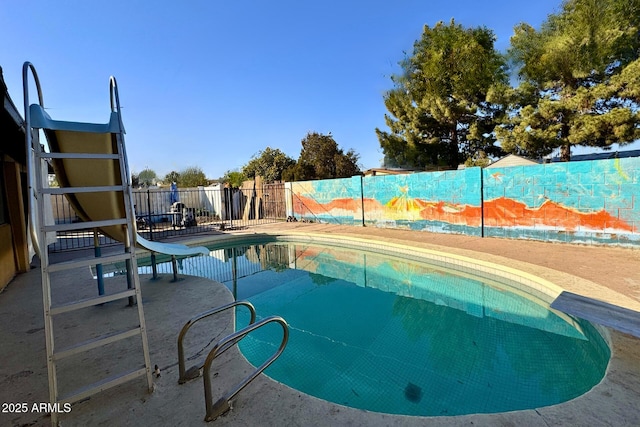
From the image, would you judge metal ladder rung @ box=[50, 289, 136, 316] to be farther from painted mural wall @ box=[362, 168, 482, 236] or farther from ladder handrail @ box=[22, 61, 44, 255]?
painted mural wall @ box=[362, 168, 482, 236]

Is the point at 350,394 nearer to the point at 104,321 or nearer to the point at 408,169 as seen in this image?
the point at 104,321

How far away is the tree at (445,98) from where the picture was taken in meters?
14.4

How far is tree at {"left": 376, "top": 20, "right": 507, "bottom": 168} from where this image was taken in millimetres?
→ 14375

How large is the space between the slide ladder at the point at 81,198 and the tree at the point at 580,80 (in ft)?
48.8

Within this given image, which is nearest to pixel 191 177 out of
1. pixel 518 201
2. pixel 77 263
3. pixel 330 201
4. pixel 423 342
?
pixel 330 201

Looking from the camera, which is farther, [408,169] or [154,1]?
[408,169]

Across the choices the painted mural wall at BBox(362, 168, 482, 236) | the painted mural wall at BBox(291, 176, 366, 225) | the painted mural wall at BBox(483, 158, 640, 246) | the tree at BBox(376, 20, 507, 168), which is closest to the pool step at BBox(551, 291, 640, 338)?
the painted mural wall at BBox(483, 158, 640, 246)

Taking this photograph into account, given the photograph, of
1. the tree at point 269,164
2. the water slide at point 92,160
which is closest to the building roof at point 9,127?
the water slide at point 92,160

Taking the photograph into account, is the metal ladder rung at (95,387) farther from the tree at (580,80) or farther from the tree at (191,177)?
the tree at (191,177)

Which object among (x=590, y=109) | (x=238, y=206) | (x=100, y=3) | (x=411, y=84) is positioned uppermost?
(x=411, y=84)

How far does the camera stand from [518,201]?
25.7 feet

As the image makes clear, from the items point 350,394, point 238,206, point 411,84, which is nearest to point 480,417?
point 350,394

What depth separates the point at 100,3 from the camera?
226 inches

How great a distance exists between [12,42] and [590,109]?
1676cm
